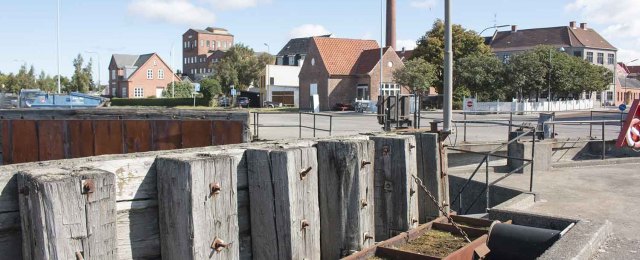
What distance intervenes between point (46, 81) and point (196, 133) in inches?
3444

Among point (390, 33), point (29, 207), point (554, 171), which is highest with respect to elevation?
point (390, 33)

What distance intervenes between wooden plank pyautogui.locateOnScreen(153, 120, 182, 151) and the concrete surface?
5902 millimetres

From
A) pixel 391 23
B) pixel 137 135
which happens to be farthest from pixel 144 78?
pixel 137 135

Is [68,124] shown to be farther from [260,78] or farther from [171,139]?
[260,78]

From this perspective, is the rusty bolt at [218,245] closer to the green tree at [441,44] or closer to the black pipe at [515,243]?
the black pipe at [515,243]

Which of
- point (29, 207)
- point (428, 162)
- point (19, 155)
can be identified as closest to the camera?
point (29, 207)

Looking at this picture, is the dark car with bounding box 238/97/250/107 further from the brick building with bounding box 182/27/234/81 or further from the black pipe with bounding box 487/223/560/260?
the brick building with bounding box 182/27/234/81

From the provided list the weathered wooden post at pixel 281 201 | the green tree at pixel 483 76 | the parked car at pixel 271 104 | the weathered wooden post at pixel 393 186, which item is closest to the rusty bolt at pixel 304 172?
the weathered wooden post at pixel 281 201

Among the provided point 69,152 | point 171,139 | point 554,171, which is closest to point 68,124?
point 69,152

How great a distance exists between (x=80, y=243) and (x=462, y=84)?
56.2 m

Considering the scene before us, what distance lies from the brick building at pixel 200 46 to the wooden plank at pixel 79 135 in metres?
127

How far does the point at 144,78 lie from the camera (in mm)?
97500

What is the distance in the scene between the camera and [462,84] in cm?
5684

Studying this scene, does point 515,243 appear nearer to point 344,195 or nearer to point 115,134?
point 344,195
